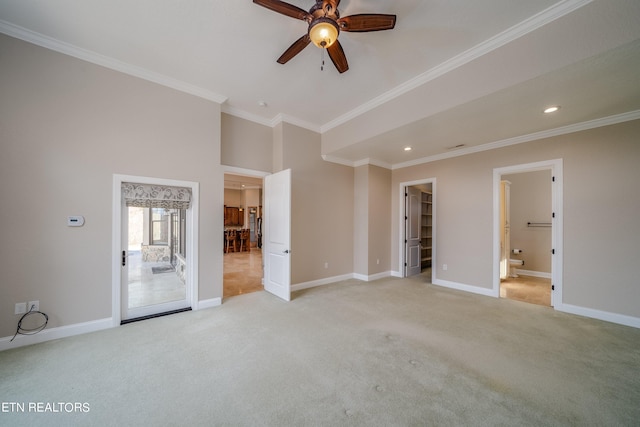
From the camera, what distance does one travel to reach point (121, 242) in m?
3.09

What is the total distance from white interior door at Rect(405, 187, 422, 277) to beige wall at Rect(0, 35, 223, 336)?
16.8ft

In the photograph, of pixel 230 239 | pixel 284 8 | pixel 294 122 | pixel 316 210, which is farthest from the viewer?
pixel 230 239

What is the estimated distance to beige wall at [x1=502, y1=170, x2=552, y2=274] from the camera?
18.9 feet

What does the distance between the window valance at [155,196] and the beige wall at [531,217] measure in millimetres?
7567

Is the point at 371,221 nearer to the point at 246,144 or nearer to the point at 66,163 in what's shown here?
the point at 246,144

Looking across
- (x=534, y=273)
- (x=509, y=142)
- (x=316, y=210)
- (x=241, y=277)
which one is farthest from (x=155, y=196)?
(x=534, y=273)

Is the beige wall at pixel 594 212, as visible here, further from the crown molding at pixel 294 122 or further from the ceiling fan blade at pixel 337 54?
the ceiling fan blade at pixel 337 54

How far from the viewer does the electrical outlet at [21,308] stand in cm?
254

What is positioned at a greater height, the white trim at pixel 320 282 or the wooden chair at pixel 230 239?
the wooden chair at pixel 230 239

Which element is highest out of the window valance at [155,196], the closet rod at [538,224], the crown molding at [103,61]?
the crown molding at [103,61]

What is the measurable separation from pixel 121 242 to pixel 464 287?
19.3ft

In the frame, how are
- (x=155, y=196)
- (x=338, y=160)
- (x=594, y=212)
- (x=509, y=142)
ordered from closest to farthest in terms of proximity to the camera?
(x=155, y=196)
(x=594, y=212)
(x=509, y=142)
(x=338, y=160)

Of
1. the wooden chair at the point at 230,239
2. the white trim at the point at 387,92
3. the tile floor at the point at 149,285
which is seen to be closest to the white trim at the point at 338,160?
the white trim at the point at 387,92

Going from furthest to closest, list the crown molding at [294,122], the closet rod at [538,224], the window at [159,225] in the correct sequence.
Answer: the closet rod at [538,224], the crown molding at [294,122], the window at [159,225]
